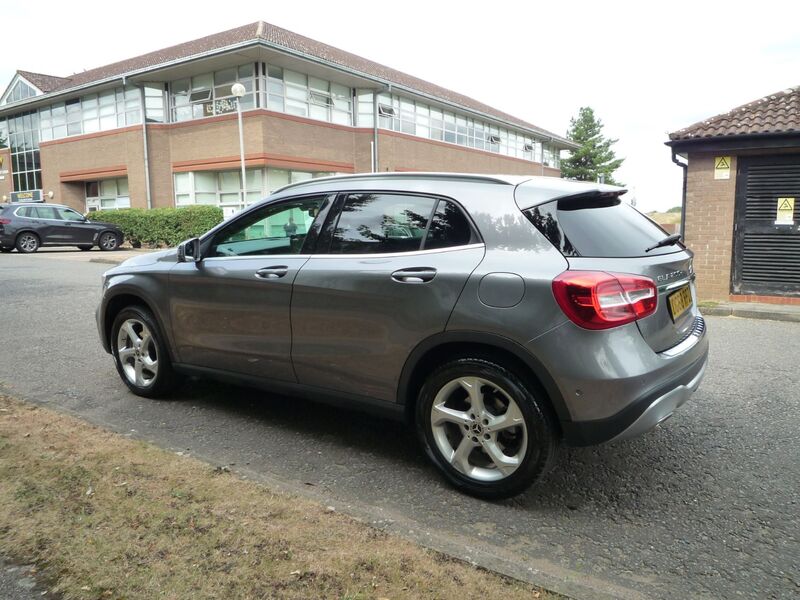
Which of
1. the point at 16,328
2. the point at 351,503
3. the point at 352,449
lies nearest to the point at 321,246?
the point at 352,449

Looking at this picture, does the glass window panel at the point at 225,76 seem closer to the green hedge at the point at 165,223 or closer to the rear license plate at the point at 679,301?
the green hedge at the point at 165,223

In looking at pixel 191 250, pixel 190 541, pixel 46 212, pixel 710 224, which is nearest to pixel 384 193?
pixel 191 250

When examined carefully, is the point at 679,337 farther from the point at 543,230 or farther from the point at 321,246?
the point at 321,246

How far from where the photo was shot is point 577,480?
10.8 feet

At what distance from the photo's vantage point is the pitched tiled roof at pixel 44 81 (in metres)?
34.6

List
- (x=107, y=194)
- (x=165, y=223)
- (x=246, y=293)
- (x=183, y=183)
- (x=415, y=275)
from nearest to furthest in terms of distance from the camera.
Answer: (x=415, y=275)
(x=246, y=293)
(x=165, y=223)
(x=183, y=183)
(x=107, y=194)

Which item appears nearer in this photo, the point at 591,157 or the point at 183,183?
the point at 183,183

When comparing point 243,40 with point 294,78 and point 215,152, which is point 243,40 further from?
point 215,152

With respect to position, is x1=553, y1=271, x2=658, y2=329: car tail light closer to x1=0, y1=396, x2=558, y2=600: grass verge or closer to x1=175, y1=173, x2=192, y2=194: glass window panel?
x1=0, y1=396, x2=558, y2=600: grass verge

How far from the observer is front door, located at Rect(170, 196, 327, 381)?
3.75 metres

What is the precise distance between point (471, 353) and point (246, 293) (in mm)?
1594

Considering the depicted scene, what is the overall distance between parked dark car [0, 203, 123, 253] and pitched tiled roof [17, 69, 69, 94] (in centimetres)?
1651

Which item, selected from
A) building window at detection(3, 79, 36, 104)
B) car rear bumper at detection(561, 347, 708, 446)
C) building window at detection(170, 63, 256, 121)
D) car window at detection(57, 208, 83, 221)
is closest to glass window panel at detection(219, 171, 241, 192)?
building window at detection(170, 63, 256, 121)

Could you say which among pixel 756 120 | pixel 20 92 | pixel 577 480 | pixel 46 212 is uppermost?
pixel 20 92
